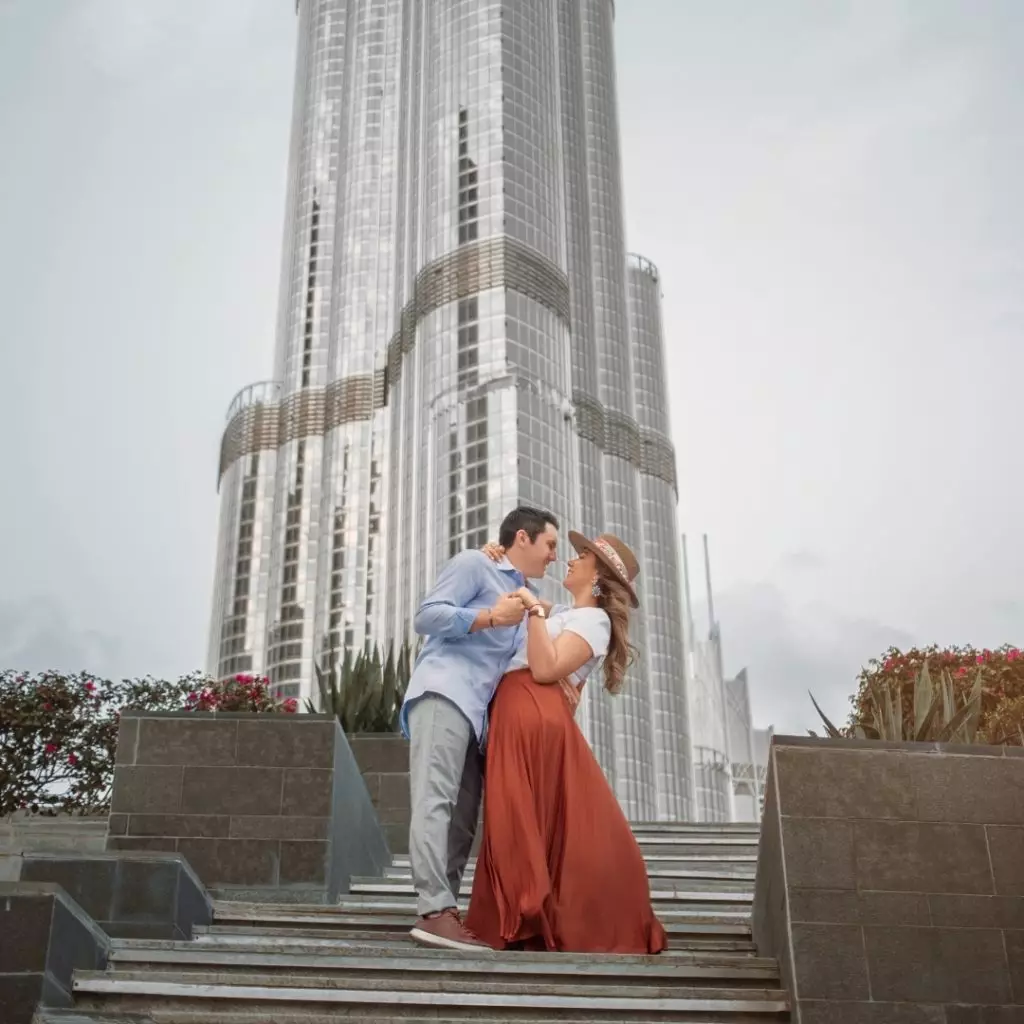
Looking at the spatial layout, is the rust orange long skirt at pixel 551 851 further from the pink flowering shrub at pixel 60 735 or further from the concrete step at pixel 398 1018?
the pink flowering shrub at pixel 60 735

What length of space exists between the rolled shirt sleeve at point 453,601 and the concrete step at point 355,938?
113 centimetres

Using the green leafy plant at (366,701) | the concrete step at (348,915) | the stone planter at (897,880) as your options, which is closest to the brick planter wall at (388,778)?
the green leafy plant at (366,701)

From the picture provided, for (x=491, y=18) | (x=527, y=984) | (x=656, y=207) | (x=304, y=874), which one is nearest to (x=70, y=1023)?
(x=527, y=984)

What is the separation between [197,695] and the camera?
12.1 m

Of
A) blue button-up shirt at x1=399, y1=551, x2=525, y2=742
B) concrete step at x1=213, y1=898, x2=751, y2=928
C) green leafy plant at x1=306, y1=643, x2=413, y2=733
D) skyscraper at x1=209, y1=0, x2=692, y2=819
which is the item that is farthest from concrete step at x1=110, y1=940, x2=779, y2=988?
skyscraper at x1=209, y1=0, x2=692, y2=819

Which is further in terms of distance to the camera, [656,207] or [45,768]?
[656,207]

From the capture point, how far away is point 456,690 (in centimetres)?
587

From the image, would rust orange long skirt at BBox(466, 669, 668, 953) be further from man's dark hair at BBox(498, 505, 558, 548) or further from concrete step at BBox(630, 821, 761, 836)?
concrete step at BBox(630, 821, 761, 836)

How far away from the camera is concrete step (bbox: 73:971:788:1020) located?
436 cm

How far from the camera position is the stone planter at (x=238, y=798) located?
264 inches

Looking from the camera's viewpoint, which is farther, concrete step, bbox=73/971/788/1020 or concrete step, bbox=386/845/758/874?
concrete step, bbox=386/845/758/874

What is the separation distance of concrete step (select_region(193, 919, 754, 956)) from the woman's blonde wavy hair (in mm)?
1045

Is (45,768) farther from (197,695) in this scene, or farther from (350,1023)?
(350,1023)

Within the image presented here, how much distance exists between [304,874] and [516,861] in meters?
1.56
